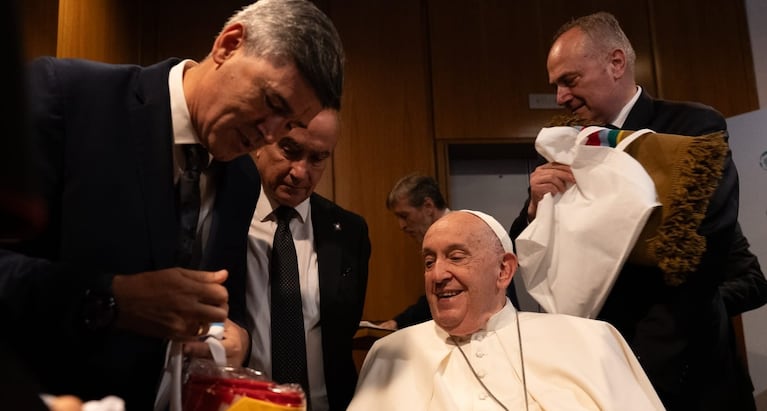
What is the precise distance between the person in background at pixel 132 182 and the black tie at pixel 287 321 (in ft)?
2.33

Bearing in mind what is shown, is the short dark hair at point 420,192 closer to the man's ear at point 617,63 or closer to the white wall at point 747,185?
the white wall at point 747,185

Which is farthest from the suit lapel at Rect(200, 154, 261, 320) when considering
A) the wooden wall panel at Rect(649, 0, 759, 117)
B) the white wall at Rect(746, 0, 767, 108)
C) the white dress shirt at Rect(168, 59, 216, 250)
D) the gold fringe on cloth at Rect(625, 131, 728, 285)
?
the white wall at Rect(746, 0, 767, 108)

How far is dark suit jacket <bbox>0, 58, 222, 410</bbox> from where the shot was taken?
1.42 metres

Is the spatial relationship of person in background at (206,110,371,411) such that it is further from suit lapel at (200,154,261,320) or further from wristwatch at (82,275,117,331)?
wristwatch at (82,275,117,331)

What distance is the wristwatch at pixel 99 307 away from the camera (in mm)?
1318

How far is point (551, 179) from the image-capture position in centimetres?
246

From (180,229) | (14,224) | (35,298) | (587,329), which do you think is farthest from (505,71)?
(14,224)

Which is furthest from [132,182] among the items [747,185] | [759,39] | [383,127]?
[759,39]

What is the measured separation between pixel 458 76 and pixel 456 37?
326 millimetres

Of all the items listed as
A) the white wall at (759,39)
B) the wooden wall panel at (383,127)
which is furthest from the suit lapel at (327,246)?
the white wall at (759,39)

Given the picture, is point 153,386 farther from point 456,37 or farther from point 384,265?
point 456,37

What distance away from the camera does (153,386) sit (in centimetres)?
162

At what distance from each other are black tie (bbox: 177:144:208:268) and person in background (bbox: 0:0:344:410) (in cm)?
2

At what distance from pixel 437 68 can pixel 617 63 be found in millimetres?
2806
